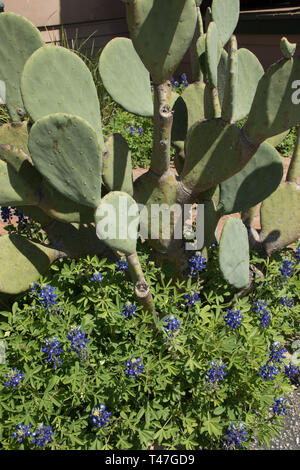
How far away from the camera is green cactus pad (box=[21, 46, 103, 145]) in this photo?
1.55 m

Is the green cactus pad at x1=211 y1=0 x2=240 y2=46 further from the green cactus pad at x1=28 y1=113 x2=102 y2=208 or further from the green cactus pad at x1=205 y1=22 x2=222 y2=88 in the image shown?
the green cactus pad at x1=28 y1=113 x2=102 y2=208

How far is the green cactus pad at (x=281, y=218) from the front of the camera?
2.23 meters

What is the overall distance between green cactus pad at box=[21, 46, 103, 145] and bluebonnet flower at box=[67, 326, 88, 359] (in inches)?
30.9

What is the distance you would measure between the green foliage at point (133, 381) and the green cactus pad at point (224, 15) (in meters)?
1.33

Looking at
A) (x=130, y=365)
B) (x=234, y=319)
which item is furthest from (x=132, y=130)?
(x=130, y=365)

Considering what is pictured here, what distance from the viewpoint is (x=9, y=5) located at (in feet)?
16.2

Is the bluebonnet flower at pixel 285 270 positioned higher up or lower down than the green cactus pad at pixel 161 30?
lower down

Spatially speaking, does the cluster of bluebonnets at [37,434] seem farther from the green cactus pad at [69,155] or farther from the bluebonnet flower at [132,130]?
the bluebonnet flower at [132,130]

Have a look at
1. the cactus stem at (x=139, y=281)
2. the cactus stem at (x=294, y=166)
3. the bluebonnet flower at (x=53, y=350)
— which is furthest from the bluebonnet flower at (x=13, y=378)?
the cactus stem at (x=294, y=166)

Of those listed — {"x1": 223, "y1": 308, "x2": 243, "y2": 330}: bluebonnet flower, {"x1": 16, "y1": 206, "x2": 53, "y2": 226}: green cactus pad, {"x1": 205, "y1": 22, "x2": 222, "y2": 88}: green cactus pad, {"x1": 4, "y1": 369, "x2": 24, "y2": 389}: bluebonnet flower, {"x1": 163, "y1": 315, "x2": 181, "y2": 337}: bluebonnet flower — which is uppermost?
{"x1": 205, "y1": 22, "x2": 222, "y2": 88}: green cactus pad

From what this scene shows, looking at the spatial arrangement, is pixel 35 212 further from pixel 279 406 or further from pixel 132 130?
pixel 132 130

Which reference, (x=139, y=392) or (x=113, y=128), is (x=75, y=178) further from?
(x=113, y=128)

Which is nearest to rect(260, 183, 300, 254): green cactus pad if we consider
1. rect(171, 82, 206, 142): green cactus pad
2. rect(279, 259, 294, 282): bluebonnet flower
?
rect(279, 259, 294, 282): bluebonnet flower

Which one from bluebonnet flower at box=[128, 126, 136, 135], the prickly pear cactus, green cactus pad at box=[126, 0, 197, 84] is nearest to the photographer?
green cactus pad at box=[126, 0, 197, 84]
